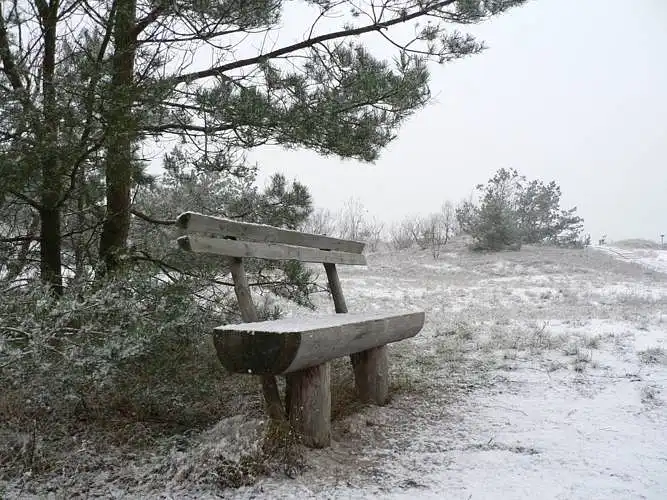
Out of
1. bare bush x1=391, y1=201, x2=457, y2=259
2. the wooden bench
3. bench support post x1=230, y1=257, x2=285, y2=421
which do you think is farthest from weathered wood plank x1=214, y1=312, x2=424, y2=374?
bare bush x1=391, y1=201, x2=457, y2=259

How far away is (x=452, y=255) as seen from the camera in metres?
19.3

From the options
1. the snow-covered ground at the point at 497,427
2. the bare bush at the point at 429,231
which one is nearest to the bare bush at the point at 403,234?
the bare bush at the point at 429,231

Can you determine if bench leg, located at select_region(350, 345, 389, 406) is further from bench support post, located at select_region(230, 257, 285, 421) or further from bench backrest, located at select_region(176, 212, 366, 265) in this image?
bench support post, located at select_region(230, 257, 285, 421)

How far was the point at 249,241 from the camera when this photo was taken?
8.93ft

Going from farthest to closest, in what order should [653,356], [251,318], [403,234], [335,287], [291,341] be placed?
[403,234], [653,356], [335,287], [251,318], [291,341]

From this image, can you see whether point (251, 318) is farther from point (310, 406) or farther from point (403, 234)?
point (403, 234)

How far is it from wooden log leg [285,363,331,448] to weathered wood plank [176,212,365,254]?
0.75 metres

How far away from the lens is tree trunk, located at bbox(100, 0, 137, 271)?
2.85 metres

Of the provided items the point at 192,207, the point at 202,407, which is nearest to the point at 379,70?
the point at 192,207

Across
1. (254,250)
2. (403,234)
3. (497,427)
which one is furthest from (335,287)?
(403,234)

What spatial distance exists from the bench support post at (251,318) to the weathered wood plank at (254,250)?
0.08 m

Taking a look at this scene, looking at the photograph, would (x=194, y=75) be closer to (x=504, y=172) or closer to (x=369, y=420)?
(x=369, y=420)

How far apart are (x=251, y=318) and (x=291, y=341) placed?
55 centimetres

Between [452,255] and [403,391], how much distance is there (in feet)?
53.0
